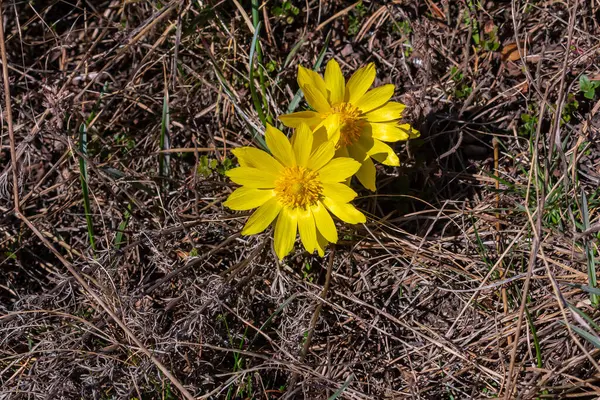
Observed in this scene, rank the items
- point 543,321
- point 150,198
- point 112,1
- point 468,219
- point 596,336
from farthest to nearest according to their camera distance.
Result: point 112,1
point 150,198
point 468,219
point 543,321
point 596,336

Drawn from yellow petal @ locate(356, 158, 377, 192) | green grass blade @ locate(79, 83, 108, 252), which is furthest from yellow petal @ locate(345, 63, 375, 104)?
green grass blade @ locate(79, 83, 108, 252)

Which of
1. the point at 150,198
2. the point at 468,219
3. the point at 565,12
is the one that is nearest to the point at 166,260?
the point at 150,198

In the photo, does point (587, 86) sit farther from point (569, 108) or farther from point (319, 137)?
point (319, 137)

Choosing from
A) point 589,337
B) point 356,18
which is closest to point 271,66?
point 356,18

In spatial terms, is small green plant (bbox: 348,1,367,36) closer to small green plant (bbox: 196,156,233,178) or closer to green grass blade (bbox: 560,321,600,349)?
small green plant (bbox: 196,156,233,178)

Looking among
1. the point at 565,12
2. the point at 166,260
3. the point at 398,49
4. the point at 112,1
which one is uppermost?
the point at 565,12

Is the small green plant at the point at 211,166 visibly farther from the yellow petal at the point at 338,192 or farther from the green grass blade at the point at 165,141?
the yellow petal at the point at 338,192

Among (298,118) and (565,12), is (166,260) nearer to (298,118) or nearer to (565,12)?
(298,118)
